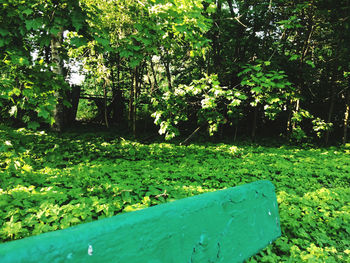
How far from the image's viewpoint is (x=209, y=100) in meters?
5.23

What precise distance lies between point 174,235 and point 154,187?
2.54 meters

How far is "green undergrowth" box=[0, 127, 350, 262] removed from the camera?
231 centimetres

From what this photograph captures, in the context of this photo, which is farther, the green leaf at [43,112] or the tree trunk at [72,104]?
the tree trunk at [72,104]

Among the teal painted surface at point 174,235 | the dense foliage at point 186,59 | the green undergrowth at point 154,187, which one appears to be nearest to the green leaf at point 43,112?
the dense foliage at point 186,59

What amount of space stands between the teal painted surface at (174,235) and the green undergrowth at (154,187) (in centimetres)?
110

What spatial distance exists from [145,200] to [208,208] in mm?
1776

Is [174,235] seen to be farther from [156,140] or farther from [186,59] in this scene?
[186,59]

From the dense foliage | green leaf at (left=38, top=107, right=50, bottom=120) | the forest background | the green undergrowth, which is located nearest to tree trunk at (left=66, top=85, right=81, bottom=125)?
the dense foliage

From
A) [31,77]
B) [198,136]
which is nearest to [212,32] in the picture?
[198,136]

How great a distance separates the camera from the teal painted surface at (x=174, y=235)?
73cm

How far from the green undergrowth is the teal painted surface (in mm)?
1100

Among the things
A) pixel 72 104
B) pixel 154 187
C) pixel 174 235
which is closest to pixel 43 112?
pixel 154 187

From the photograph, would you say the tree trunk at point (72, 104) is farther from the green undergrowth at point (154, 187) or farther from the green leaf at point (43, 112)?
the green leaf at point (43, 112)

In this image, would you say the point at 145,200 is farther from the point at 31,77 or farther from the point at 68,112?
the point at 68,112
